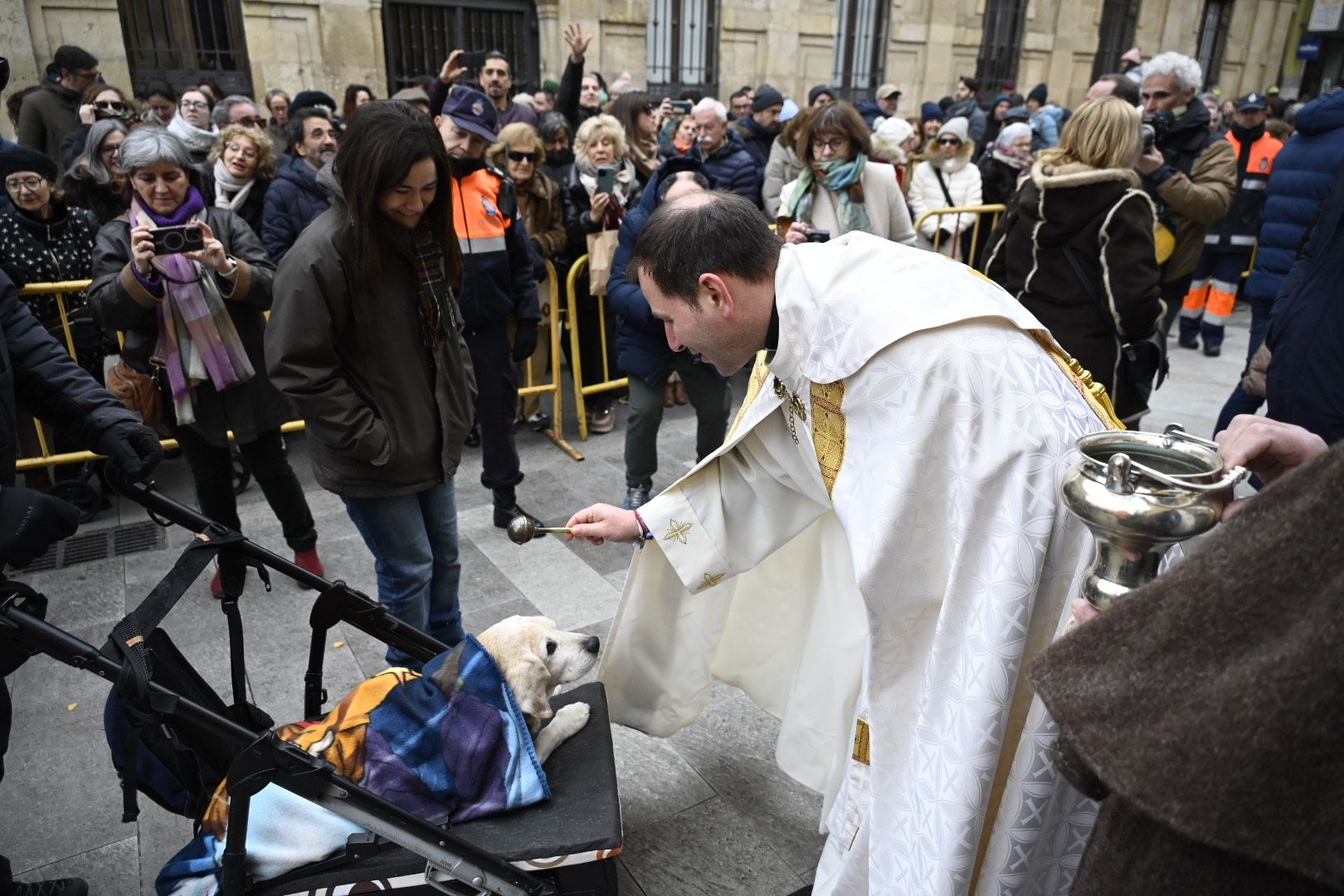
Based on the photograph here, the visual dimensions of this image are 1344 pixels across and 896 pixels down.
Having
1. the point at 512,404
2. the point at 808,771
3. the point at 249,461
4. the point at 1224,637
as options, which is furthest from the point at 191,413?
the point at 1224,637

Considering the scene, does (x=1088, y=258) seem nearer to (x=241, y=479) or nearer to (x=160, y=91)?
(x=241, y=479)

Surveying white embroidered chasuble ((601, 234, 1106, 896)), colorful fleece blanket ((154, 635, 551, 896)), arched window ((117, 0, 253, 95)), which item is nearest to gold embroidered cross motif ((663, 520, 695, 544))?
white embroidered chasuble ((601, 234, 1106, 896))

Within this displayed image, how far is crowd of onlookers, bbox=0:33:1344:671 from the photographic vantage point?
2865 millimetres

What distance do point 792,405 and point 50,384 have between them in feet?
6.94

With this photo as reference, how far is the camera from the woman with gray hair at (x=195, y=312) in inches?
131

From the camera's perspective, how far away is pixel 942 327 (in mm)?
1780

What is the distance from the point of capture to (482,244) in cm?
420

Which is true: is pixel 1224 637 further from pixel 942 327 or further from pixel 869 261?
pixel 869 261

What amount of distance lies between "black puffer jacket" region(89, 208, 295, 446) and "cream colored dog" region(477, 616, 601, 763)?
160 centimetres

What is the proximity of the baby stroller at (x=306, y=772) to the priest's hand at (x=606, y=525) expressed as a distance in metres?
0.55

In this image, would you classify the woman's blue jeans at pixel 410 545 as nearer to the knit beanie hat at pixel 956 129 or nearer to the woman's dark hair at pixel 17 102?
the knit beanie hat at pixel 956 129

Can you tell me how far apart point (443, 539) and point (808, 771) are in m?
1.52

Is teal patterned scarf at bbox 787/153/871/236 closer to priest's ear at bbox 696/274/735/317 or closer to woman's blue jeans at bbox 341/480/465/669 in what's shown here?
woman's blue jeans at bbox 341/480/465/669

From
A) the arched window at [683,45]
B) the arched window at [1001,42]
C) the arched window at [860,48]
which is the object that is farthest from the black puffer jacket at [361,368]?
the arched window at [1001,42]
